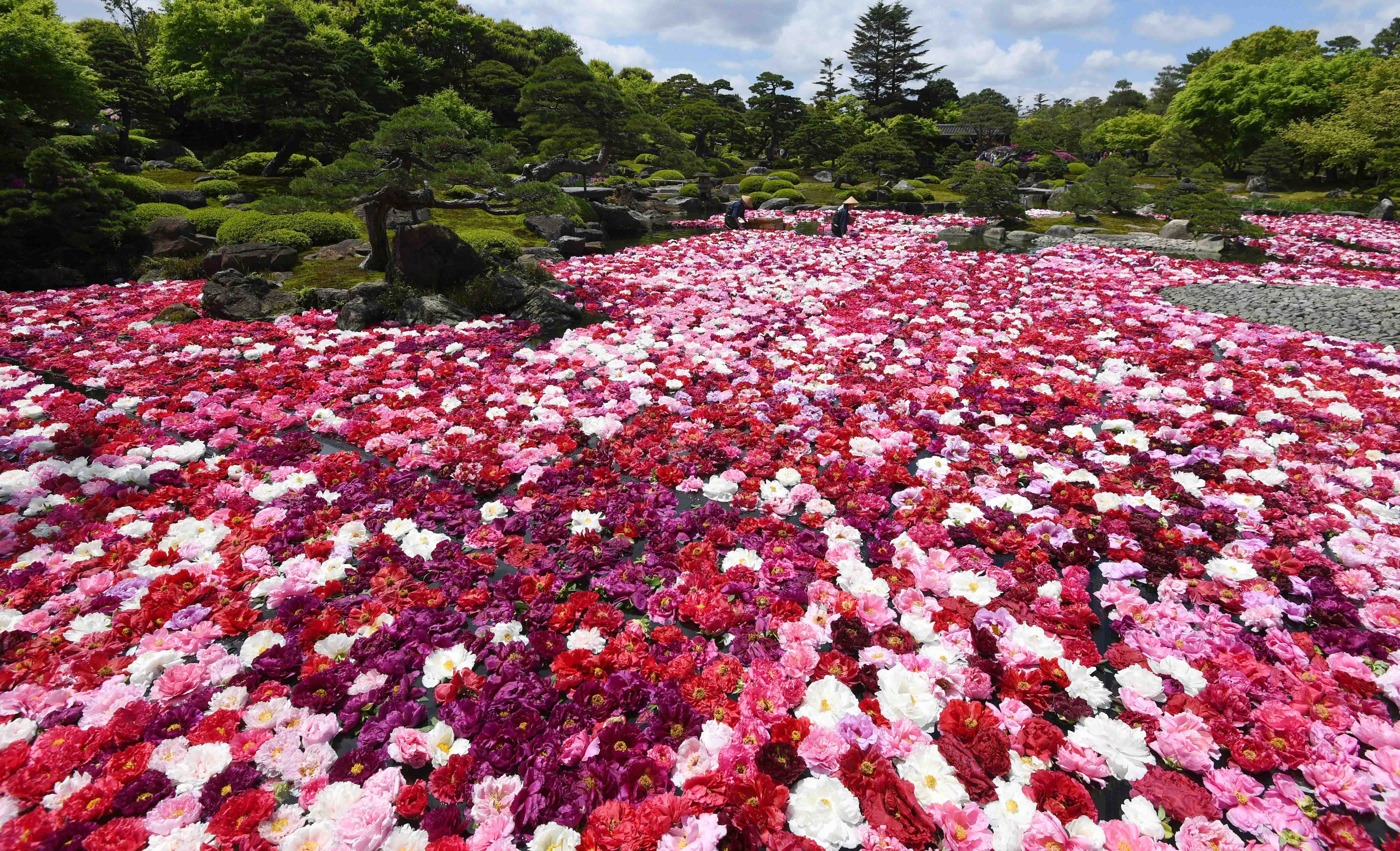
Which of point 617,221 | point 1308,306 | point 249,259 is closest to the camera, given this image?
point 1308,306

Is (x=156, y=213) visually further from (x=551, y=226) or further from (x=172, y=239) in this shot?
(x=551, y=226)

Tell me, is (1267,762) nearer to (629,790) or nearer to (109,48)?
(629,790)

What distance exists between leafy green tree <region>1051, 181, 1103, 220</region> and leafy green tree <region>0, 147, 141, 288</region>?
31.9m

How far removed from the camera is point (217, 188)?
22156 millimetres

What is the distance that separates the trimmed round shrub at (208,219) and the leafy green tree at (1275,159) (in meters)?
53.1

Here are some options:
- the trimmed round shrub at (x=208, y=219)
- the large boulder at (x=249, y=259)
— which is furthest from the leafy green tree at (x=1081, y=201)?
the trimmed round shrub at (x=208, y=219)

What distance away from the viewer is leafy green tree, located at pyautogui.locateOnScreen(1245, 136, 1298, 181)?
35094 mm

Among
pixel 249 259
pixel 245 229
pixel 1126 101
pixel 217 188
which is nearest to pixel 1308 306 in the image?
pixel 249 259

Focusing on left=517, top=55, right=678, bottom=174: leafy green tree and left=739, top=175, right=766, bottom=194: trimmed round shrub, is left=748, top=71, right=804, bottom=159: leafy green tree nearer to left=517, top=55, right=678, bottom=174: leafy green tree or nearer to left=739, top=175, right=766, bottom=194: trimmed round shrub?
left=739, top=175, right=766, bottom=194: trimmed round shrub

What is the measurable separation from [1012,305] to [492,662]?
38.4 feet

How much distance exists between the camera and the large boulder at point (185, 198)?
18656 millimetres

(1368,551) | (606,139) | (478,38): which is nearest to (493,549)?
(1368,551)

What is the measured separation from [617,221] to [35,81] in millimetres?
15397

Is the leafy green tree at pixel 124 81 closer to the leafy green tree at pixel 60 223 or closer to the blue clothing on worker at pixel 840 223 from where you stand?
the leafy green tree at pixel 60 223
